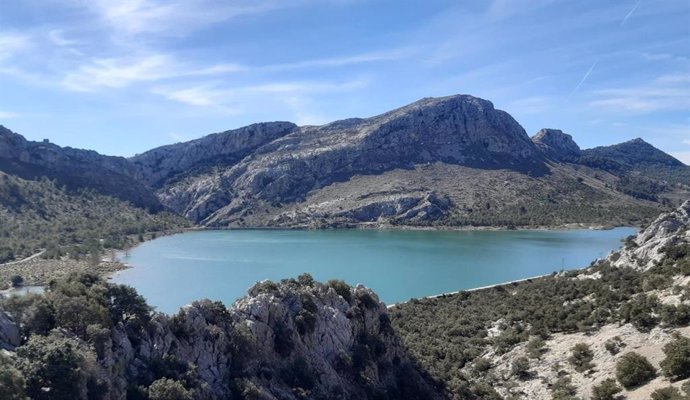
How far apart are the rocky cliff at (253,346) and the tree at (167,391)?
0.49m

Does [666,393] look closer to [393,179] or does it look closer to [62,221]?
[62,221]

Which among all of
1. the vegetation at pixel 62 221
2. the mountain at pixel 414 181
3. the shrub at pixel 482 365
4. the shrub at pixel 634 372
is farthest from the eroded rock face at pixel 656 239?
the mountain at pixel 414 181

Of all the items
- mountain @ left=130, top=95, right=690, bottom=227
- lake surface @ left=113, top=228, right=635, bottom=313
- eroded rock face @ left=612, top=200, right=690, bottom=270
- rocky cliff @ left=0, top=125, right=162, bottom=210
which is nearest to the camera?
eroded rock face @ left=612, top=200, right=690, bottom=270

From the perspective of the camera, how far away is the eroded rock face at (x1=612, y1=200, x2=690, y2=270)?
128ft

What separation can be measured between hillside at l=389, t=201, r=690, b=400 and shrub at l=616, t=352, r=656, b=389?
38 mm

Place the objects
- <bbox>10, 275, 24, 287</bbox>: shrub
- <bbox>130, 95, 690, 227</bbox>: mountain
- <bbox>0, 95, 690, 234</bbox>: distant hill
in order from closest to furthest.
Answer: <bbox>10, 275, 24, 287</bbox>: shrub, <bbox>0, 95, 690, 234</bbox>: distant hill, <bbox>130, 95, 690, 227</bbox>: mountain

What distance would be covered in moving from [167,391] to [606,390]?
16.4 metres

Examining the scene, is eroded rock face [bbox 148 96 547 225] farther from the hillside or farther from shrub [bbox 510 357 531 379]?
shrub [bbox 510 357 531 379]

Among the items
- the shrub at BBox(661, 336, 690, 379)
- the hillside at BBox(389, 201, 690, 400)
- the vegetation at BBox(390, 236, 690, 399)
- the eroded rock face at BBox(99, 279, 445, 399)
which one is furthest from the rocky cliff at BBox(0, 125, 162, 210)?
the shrub at BBox(661, 336, 690, 379)

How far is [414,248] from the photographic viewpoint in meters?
96.8

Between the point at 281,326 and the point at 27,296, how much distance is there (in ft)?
31.6

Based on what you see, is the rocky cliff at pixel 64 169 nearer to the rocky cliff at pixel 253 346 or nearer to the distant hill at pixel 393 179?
the distant hill at pixel 393 179

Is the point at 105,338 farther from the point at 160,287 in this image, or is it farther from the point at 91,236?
the point at 91,236

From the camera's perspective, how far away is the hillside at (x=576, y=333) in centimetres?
2331
